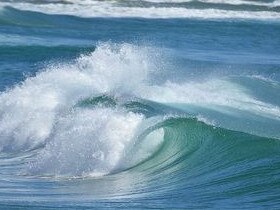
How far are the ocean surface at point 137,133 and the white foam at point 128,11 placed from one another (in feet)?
55.4

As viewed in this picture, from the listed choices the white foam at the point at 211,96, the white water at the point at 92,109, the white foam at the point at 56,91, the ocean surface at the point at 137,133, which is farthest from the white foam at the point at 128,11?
the white foam at the point at 56,91

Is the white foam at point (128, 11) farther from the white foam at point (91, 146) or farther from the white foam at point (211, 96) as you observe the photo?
the white foam at point (91, 146)

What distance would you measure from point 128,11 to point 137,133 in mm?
33756

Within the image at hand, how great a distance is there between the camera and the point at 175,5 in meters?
49.0

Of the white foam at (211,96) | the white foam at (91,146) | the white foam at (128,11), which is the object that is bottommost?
the white foam at (128,11)

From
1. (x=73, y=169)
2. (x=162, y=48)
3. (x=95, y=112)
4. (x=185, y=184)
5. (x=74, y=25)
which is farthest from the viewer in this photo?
(x=74, y=25)

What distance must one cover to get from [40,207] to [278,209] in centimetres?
220

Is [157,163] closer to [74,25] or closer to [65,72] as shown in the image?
[65,72]

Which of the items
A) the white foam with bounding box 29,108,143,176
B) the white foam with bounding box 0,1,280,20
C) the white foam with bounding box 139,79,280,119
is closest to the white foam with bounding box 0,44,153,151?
the white foam with bounding box 139,79,280,119

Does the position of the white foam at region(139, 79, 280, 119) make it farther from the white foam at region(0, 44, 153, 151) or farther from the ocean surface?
the white foam at region(0, 44, 153, 151)

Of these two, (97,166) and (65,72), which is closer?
(97,166)

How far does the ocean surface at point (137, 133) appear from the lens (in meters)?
9.47

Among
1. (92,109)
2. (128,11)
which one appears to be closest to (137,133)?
(92,109)

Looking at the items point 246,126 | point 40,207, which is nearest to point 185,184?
point 40,207
